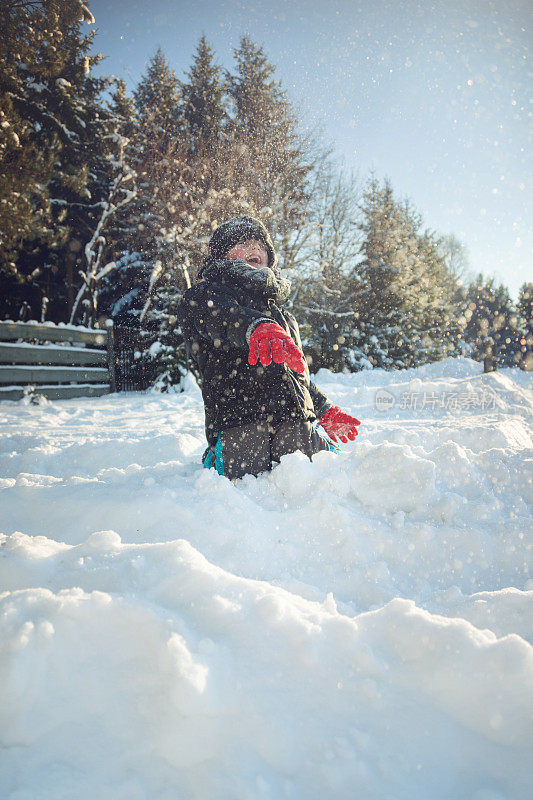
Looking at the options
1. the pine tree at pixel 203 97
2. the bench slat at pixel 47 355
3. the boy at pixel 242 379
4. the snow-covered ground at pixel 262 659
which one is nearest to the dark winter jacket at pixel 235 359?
the boy at pixel 242 379

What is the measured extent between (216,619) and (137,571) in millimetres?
252

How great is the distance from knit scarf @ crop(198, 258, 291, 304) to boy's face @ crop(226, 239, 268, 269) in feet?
0.70

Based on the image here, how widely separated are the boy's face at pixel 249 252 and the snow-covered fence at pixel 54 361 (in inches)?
214

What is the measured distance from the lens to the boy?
209cm

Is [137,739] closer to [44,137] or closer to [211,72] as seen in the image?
[44,137]

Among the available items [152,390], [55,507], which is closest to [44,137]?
[152,390]

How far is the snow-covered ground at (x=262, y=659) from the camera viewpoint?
2.08ft

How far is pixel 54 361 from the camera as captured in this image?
7.17 metres

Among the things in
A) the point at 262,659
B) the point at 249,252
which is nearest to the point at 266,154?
the point at 249,252

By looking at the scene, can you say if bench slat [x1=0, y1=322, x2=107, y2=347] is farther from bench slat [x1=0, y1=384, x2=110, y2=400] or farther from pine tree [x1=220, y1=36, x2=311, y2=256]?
pine tree [x1=220, y1=36, x2=311, y2=256]

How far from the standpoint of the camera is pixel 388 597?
123 cm

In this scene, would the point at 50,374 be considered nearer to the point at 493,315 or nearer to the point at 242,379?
the point at 242,379

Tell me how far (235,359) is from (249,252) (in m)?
0.81

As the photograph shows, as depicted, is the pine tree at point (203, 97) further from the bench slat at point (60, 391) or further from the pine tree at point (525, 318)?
the pine tree at point (525, 318)
